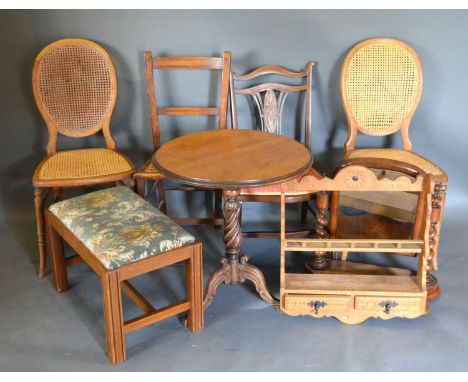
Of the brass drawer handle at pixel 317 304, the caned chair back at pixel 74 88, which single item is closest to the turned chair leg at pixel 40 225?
the caned chair back at pixel 74 88

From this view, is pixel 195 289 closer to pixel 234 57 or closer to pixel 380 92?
pixel 234 57

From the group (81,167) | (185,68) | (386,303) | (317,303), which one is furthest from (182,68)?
(386,303)

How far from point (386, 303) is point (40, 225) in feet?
5.40

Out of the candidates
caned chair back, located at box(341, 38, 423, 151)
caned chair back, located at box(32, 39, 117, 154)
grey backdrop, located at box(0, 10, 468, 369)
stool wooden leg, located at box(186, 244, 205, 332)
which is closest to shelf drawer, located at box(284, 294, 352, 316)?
stool wooden leg, located at box(186, 244, 205, 332)

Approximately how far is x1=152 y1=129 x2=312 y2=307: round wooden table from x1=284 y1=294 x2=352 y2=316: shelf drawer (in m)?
0.15

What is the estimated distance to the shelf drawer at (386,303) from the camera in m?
2.48

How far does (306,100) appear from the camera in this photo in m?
3.14

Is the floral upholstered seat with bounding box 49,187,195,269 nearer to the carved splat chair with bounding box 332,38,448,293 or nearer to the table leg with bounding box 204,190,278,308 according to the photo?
the table leg with bounding box 204,190,278,308

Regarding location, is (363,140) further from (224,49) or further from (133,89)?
(133,89)

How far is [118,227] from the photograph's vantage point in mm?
2340

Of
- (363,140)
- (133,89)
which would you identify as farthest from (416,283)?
(133,89)

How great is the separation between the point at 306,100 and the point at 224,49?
517 millimetres

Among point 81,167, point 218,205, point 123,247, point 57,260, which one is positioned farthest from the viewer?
point 218,205

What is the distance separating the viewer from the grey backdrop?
10.1 ft
